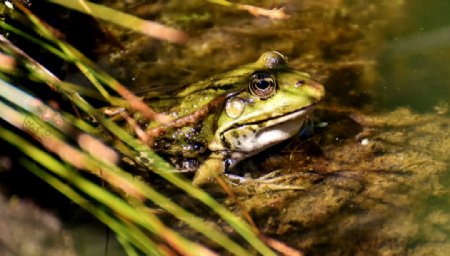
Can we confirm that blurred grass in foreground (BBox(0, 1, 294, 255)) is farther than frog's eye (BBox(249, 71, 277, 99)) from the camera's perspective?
No

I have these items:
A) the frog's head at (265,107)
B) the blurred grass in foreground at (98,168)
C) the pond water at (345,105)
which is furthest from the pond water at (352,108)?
the blurred grass in foreground at (98,168)

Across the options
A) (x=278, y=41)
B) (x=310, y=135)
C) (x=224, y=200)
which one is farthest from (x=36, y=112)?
(x=278, y=41)

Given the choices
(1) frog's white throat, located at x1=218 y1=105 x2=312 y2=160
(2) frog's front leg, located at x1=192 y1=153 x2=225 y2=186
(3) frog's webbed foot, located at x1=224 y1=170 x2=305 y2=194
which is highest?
(1) frog's white throat, located at x1=218 y1=105 x2=312 y2=160

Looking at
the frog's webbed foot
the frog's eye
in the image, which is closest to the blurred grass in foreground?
the frog's webbed foot

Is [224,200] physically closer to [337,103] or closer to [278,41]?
[337,103]

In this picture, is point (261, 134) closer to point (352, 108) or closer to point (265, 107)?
point (265, 107)

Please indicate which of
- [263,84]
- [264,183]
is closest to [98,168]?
[264,183]

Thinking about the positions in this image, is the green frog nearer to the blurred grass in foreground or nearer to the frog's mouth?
the frog's mouth
